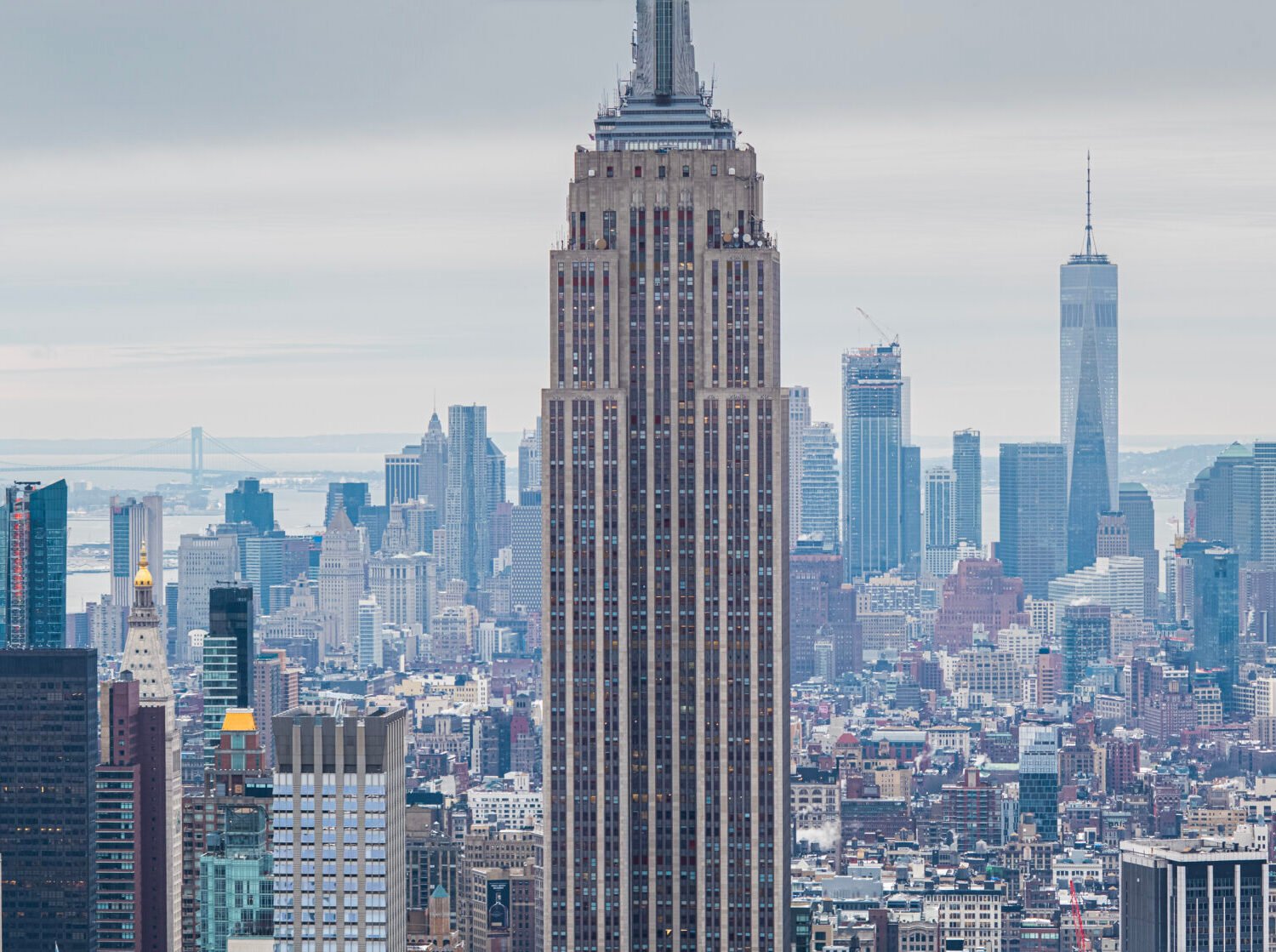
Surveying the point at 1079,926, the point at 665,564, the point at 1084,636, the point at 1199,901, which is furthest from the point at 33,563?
the point at 1084,636

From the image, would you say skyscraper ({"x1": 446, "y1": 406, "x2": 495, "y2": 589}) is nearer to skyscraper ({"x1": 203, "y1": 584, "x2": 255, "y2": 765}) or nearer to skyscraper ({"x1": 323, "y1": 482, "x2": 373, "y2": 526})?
skyscraper ({"x1": 323, "y1": 482, "x2": 373, "y2": 526})

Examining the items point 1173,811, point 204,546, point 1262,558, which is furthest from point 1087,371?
point 1173,811

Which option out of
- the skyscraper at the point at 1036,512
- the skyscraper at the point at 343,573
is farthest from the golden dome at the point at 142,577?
the skyscraper at the point at 1036,512

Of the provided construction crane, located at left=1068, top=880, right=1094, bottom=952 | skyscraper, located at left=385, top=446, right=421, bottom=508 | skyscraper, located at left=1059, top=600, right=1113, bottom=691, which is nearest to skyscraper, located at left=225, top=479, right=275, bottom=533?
skyscraper, located at left=385, top=446, right=421, bottom=508

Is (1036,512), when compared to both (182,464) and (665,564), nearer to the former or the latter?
(182,464)

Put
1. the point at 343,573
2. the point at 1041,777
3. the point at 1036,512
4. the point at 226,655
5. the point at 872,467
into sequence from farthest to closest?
1. the point at 1036,512
2. the point at 872,467
3. the point at 343,573
4. the point at 1041,777
5. the point at 226,655
